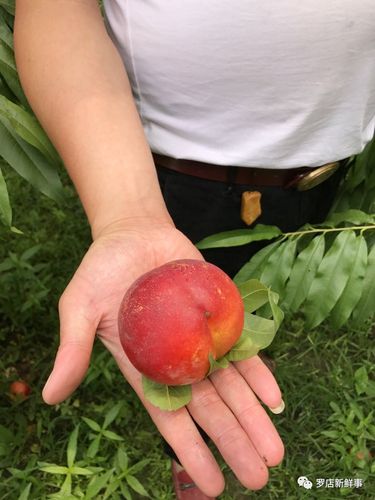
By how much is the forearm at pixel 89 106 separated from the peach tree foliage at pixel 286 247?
0.37ft

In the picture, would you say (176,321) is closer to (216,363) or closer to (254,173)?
(216,363)

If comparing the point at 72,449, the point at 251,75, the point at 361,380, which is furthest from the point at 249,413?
the point at 361,380

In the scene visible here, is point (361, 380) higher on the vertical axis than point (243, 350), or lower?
lower

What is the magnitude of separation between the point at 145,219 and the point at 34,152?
0.46m

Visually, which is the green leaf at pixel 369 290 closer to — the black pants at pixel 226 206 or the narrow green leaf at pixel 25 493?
the black pants at pixel 226 206

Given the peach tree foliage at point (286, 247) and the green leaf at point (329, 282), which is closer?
the peach tree foliage at point (286, 247)

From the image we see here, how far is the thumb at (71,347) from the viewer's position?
1.44 metres

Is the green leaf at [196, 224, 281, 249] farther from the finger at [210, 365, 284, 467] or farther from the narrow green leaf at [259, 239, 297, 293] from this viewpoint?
the finger at [210, 365, 284, 467]

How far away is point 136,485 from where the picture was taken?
8.86 ft

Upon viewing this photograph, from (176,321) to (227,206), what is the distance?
0.79m

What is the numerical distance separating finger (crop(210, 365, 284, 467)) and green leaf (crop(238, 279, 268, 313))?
0.22m

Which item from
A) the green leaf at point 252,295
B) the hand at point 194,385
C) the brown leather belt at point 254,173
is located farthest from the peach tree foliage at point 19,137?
the green leaf at point 252,295

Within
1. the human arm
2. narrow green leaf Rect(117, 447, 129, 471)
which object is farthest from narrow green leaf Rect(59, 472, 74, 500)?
the human arm

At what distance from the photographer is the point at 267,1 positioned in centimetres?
160
